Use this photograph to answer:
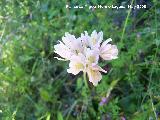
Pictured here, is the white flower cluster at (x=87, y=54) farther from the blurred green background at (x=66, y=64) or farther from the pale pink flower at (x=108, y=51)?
the blurred green background at (x=66, y=64)

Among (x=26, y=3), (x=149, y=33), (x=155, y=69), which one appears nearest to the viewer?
(x=155, y=69)

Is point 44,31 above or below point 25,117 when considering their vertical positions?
above

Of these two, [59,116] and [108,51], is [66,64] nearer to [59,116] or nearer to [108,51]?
[59,116]

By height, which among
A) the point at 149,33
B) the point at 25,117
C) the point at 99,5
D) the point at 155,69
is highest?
the point at 99,5

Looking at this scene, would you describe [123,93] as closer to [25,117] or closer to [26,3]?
[25,117]

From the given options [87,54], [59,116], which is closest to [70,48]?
[87,54]

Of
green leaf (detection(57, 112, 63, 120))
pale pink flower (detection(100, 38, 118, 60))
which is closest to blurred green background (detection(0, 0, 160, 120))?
green leaf (detection(57, 112, 63, 120))

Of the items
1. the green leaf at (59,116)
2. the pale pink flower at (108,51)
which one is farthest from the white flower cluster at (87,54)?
the green leaf at (59,116)

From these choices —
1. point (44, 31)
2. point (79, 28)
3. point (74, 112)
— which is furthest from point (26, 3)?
point (74, 112)

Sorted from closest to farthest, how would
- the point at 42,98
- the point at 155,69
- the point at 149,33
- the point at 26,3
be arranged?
the point at 155,69 < the point at 149,33 < the point at 42,98 < the point at 26,3
